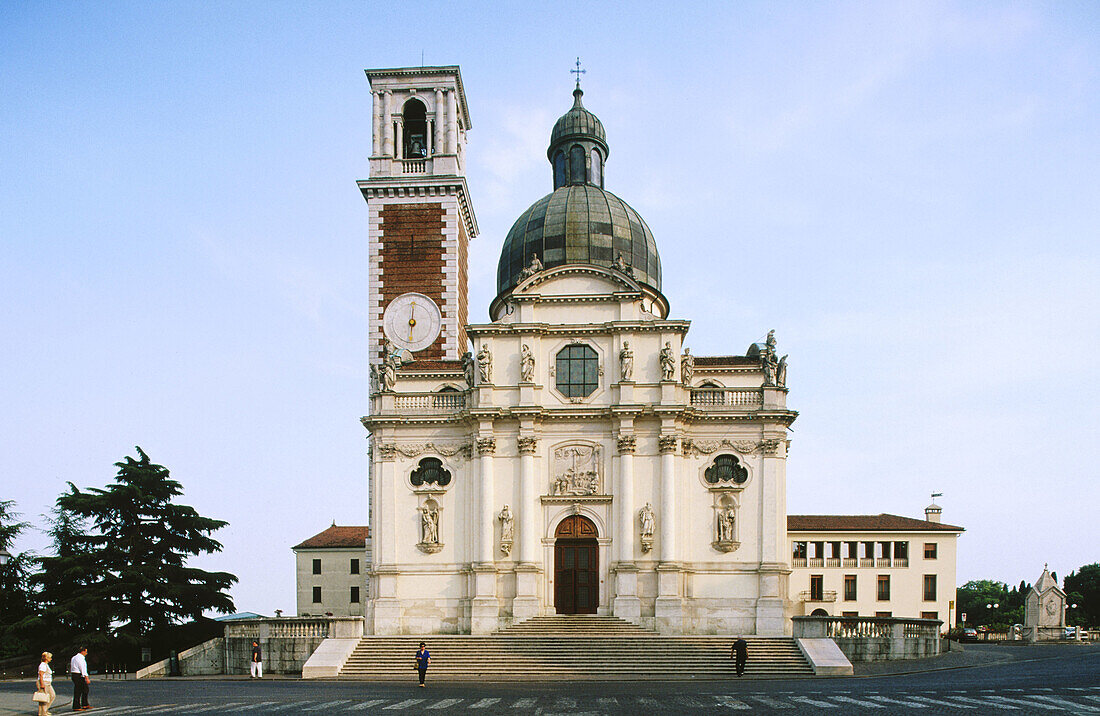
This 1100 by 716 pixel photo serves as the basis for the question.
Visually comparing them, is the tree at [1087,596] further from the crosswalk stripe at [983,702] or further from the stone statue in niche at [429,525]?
the crosswalk stripe at [983,702]

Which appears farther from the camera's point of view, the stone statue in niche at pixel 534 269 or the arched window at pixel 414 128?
the arched window at pixel 414 128

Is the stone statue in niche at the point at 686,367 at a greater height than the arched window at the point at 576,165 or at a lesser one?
lesser

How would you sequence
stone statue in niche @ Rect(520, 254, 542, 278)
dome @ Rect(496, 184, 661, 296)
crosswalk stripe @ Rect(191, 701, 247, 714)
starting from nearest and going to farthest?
crosswalk stripe @ Rect(191, 701, 247, 714) < stone statue in niche @ Rect(520, 254, 542, 278) < dome @ Rect(496, 184, 661, 296)

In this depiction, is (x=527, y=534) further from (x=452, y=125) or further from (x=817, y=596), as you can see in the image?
(x=817, y=596)

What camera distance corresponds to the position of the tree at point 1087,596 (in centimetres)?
8794

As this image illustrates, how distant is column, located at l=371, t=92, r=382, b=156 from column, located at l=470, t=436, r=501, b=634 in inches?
685

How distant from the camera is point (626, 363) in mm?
40500

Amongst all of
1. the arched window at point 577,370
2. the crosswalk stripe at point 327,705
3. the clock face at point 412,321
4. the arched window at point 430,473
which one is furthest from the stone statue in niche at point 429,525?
the crosswalk stripe at point 327,705

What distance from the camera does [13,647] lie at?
1543 inches

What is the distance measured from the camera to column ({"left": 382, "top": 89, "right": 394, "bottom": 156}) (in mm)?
49719

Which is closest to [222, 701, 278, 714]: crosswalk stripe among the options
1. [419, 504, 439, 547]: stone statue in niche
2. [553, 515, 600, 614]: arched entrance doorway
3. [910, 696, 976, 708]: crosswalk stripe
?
[910, 696, 976, 708]: crosswalk stripe

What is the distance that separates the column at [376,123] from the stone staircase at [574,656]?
24034 mm

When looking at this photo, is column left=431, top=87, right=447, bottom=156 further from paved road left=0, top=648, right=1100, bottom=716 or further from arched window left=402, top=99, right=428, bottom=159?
paved road left=0, top=648, right=1100, bottom=716

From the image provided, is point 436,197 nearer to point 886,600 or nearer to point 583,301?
point 583,301
